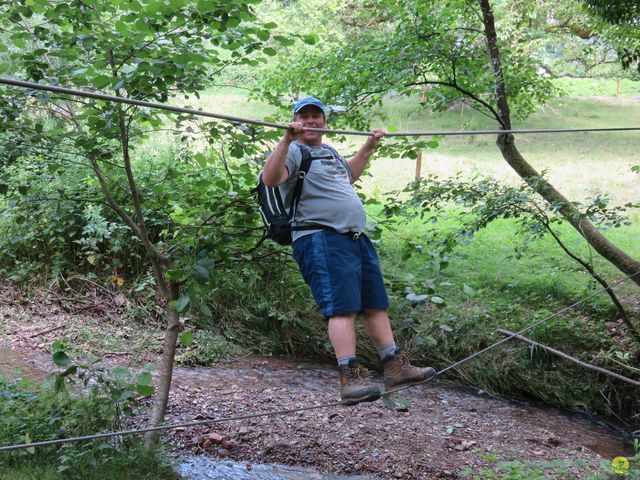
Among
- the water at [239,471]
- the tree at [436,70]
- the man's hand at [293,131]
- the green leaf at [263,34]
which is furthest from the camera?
the tree at [436,70]

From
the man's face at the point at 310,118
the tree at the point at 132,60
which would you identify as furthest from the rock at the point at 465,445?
the man's face at the point at 310,118

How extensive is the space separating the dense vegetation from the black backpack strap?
1.66ft

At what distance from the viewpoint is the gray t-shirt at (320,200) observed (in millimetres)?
2809

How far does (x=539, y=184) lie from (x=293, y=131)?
3.06m

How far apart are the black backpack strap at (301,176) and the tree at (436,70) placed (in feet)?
10.0

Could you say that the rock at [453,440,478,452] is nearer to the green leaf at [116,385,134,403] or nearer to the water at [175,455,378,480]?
the water at [175,455,378,480]

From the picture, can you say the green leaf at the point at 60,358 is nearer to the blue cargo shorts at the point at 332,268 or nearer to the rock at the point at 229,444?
the blue cargo shorts at the point at 332,268

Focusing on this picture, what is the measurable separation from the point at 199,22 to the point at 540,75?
4.37m

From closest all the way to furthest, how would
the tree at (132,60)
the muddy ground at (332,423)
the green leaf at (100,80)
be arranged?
1. the green leaf at (100,80)
2. the tree at (132,60)
3. the muddy ground at (332,423)

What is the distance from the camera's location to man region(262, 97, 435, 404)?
2.78 metres

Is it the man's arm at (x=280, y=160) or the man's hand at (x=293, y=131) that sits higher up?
the man's hand at (x=293, y=131)

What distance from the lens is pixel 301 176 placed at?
2803 mm

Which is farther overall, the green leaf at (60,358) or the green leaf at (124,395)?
the green leaf at (124,395)

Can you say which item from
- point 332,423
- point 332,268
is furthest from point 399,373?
point 332,423
